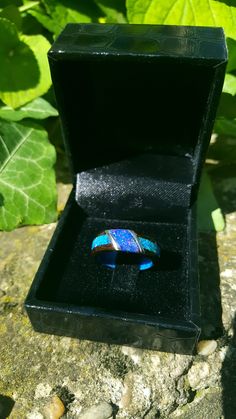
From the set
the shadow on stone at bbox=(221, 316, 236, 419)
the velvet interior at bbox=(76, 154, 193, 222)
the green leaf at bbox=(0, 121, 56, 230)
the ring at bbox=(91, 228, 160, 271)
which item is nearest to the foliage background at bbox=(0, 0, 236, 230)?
the green leaf at bbox=(0, 121, 56, 230)

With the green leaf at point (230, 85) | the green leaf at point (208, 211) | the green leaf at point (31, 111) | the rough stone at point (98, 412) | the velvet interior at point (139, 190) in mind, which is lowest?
the rough stone at point (98, 412)

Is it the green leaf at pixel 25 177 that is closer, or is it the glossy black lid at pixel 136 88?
the glossy black lid at pixel 136 88

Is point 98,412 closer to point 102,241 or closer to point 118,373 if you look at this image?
point 118,373

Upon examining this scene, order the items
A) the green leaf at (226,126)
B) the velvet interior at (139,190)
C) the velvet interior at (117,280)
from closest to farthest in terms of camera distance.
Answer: the velvet interior at (117,280) → the velvet interior at (139,190) → the green leaf at (226,126)

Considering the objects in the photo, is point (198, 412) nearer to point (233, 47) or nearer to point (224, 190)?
point (224, 190)

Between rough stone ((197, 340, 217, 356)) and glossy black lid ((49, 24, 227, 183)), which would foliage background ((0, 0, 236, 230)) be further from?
rough stone ((197, 340, 217, 356))

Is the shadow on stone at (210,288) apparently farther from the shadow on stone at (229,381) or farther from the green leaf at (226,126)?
the green leaf at (226,126)

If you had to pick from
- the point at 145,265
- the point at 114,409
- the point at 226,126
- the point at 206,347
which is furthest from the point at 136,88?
the point at 114,409

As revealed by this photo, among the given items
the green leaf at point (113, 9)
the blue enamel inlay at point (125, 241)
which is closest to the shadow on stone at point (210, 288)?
the blue enamel inlay at point (125, 241)
